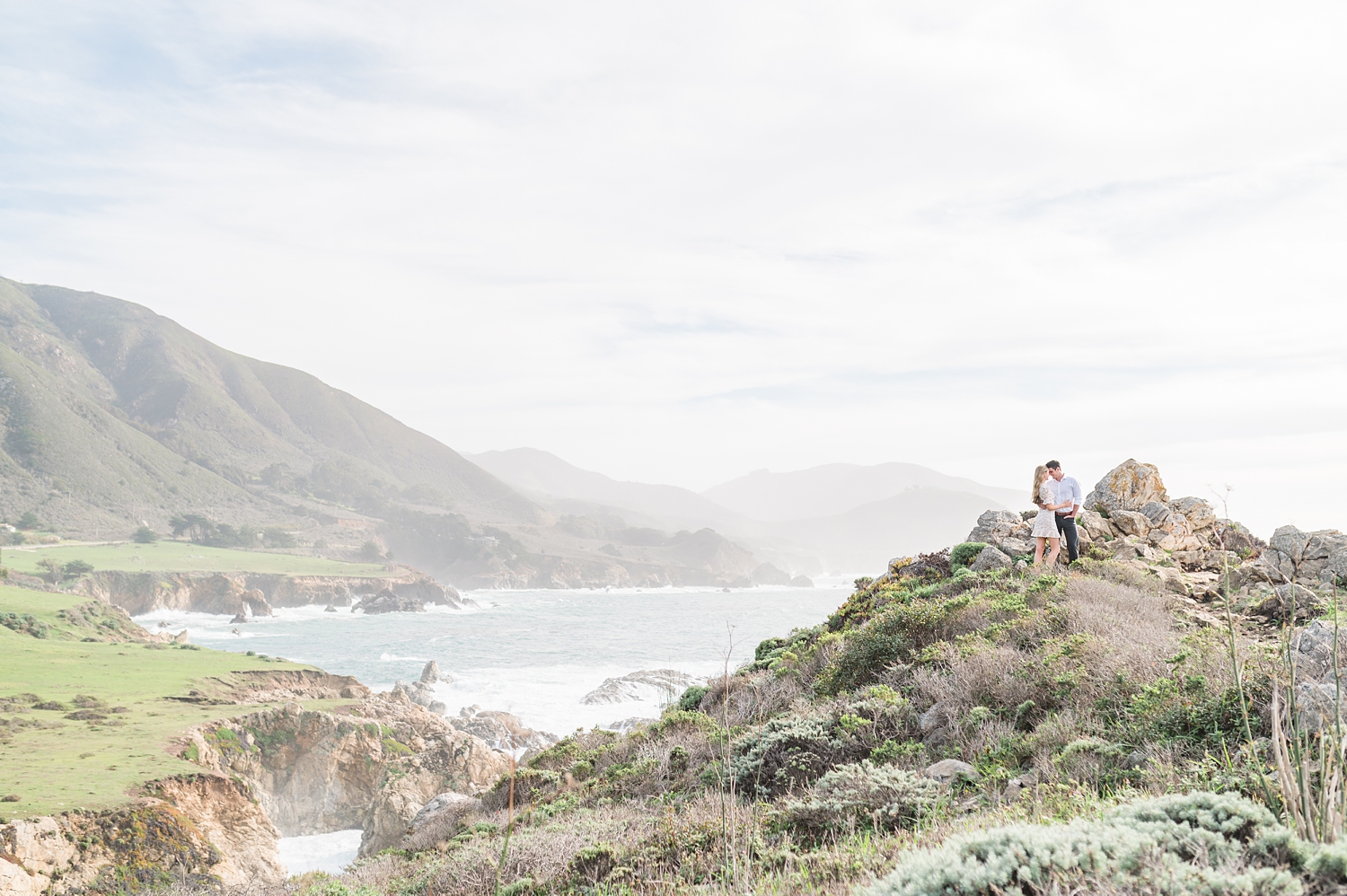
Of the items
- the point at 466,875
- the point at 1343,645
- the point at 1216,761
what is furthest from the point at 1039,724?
the point at 466,875

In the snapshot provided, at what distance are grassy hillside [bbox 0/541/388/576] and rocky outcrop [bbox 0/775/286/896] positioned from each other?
86522 millimetres

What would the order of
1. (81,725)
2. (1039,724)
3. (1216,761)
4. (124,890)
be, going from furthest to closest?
(81,725), (124,890), (1039,724), (1216,761)

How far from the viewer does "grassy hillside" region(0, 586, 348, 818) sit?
1262 cm

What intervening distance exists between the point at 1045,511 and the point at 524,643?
5656cm

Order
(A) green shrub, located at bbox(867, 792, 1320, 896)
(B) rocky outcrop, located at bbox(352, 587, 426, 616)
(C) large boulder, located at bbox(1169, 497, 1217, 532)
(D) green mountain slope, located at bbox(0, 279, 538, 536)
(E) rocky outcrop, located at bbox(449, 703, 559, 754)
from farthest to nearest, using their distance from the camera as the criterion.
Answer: (D) green mountain slope, located at bbox(0, 279, 538, 536) → (B) rocky outcrop, located at bbox(352, 587, 426, 616) → (E) rocky outcrop, located at bbox(449, 703, 559, 754) → (C) large boulder, located at bbox(1169, 497, 1217, 532) → (A) green shrub, located at bbox(867, 792, 1320, 896)

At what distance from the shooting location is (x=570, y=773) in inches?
392

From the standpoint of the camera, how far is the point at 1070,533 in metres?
12.9

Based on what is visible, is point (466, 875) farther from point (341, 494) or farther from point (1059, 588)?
point (341, 494)

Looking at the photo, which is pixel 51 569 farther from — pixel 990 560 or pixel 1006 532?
→ pixel 990 560

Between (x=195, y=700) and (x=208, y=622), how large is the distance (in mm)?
68623

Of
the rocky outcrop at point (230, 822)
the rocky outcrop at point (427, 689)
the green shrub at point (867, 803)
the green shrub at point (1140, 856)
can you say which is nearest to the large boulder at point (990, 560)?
the green shrub at point (867, 803)

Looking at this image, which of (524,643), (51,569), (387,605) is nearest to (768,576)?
(387,605)

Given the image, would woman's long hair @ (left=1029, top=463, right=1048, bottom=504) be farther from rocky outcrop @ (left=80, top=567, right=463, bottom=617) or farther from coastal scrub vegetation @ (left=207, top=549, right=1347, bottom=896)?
rocky outcrop @ (left=80, top=567, right=463, bottom=617)

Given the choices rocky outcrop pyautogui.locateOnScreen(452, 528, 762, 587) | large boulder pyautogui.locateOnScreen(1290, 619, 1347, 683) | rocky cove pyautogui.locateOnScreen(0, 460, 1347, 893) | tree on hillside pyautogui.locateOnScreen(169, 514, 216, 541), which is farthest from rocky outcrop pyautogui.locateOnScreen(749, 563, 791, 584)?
large boulder pyautogui.locateOnScreen(1290, 619, 1347, 683)
